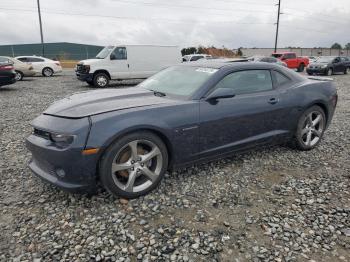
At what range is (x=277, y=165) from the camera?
411 cm

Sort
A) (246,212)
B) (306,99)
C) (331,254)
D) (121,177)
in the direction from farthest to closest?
(306,99), (121,177), (246,212), (331,254)

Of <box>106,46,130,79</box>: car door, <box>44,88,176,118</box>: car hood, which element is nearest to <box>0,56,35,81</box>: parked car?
<box>106,46,130,79</box>: car door

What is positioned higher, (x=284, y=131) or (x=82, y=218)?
(x=284, y=131)

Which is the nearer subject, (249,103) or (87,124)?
(87,124)

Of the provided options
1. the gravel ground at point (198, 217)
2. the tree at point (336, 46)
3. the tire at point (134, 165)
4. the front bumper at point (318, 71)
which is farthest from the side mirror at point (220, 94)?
the tree at point (336, 46)

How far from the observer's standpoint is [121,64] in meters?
13.2

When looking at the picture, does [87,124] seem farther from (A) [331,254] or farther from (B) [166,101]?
(A) [331,254]

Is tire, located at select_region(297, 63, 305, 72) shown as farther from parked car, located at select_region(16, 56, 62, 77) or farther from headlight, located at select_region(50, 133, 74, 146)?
headlight, located at select_region(50, 133, 74, 146)

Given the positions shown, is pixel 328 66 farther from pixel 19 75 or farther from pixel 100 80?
pixel 19 75

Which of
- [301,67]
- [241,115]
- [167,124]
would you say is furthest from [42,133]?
[301,67]

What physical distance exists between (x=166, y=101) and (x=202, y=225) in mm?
1431

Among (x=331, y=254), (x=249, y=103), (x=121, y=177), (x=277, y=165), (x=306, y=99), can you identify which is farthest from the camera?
(x=306, y=99)

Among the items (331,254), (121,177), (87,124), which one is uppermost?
(87,124)

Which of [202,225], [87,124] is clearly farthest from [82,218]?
[202,225]
